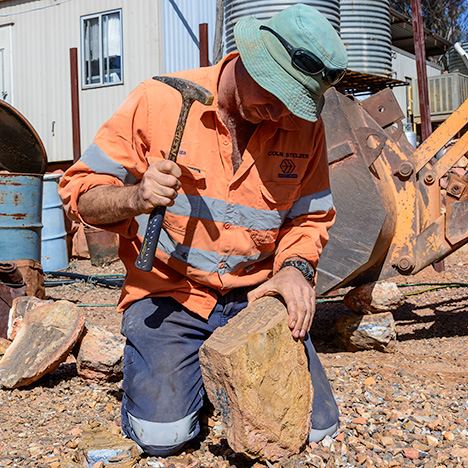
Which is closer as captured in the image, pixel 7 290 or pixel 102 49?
pixel 7 290

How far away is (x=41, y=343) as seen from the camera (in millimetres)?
3336

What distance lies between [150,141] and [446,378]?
2269 millimetres

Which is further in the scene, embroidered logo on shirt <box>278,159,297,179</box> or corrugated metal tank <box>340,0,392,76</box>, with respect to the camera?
corrugated metal tank <box>340,0,392,76</box>

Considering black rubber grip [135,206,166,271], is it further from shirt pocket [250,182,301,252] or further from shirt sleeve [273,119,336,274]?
shirt sleeve [273,119,336,274]

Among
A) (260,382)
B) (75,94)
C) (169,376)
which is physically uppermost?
(75,94)

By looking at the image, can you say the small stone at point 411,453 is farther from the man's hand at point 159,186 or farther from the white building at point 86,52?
the white building at point 86,52

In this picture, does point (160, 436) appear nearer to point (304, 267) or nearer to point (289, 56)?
point (304, 267)

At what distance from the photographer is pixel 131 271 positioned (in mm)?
2775

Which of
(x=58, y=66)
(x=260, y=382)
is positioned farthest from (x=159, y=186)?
(x=58, y=66)

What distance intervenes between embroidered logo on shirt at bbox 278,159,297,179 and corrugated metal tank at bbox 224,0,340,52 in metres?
5.11

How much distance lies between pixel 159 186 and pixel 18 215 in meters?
3.86

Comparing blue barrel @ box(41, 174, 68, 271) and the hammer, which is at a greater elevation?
the hammer

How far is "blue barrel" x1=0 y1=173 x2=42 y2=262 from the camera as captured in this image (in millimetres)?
5453

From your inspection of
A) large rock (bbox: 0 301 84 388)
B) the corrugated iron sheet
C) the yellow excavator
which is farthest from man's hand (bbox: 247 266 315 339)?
the corrugated iron sheet
